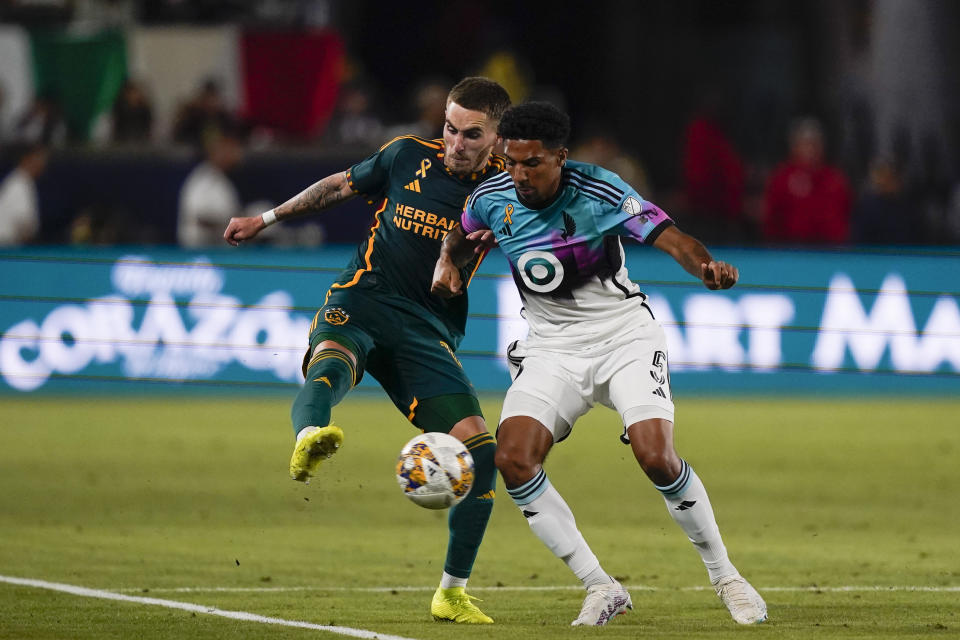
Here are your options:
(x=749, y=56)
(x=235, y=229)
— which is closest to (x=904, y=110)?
(x=749, y=56)

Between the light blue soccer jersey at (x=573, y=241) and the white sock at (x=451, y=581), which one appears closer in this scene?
the light blue soccer jersey at (x=573, y=241)

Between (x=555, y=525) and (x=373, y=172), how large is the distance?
2.01 meters

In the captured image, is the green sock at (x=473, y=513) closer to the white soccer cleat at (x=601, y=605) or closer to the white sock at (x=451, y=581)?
the white sock at (x=451, y=581)

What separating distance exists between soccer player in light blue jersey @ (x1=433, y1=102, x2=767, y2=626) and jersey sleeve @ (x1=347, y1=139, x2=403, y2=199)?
757 millimetres

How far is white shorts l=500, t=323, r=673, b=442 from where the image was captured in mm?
7645

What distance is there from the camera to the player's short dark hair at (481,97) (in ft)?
26.3

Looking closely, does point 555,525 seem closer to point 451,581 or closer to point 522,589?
point 451,581

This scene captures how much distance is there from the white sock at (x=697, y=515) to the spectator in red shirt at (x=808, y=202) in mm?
12217

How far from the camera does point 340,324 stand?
26.9ft

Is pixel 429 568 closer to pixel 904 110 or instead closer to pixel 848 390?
pixel 848 390

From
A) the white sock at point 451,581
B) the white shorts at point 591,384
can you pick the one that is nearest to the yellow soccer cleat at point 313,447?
the white shorts at point 591,384

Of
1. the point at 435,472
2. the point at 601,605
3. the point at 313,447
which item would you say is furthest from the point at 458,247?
the point at 601,605

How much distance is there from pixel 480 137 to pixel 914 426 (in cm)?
895

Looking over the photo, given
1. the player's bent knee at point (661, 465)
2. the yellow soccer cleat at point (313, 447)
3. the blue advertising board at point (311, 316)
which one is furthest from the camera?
the blue advertising board at point (311, 316)
